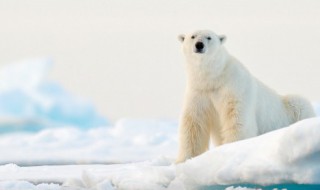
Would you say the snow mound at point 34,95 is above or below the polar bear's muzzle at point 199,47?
above

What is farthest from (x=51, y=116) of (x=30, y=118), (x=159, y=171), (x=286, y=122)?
(x=159, y=171)

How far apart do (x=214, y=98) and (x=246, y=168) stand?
176 centimetres

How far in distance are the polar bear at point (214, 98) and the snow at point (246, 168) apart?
0.75 m

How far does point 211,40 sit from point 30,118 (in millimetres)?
11979

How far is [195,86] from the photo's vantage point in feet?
19.7

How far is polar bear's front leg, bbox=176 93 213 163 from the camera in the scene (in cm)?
598

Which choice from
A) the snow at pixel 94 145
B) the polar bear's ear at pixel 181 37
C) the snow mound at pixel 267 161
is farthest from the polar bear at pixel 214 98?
the snow at pixel 94 145

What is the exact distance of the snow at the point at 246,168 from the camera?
3941 mm

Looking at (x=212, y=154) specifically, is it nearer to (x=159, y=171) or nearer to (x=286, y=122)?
(x=159, y=171)

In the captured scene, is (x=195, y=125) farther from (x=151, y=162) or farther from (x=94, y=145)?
(x=94, y=145)

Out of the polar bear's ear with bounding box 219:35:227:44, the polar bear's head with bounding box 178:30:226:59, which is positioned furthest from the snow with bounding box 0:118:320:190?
the polar bear's ear with bounding box 219:35:227:44

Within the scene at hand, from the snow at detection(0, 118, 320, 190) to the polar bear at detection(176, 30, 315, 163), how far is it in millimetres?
745

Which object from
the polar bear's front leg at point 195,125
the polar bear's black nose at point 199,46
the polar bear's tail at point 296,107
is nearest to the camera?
the polar bear's black nose at point 199,46

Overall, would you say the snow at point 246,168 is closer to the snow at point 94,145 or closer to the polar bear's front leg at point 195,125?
the polar bear's front leg at point 195,125
